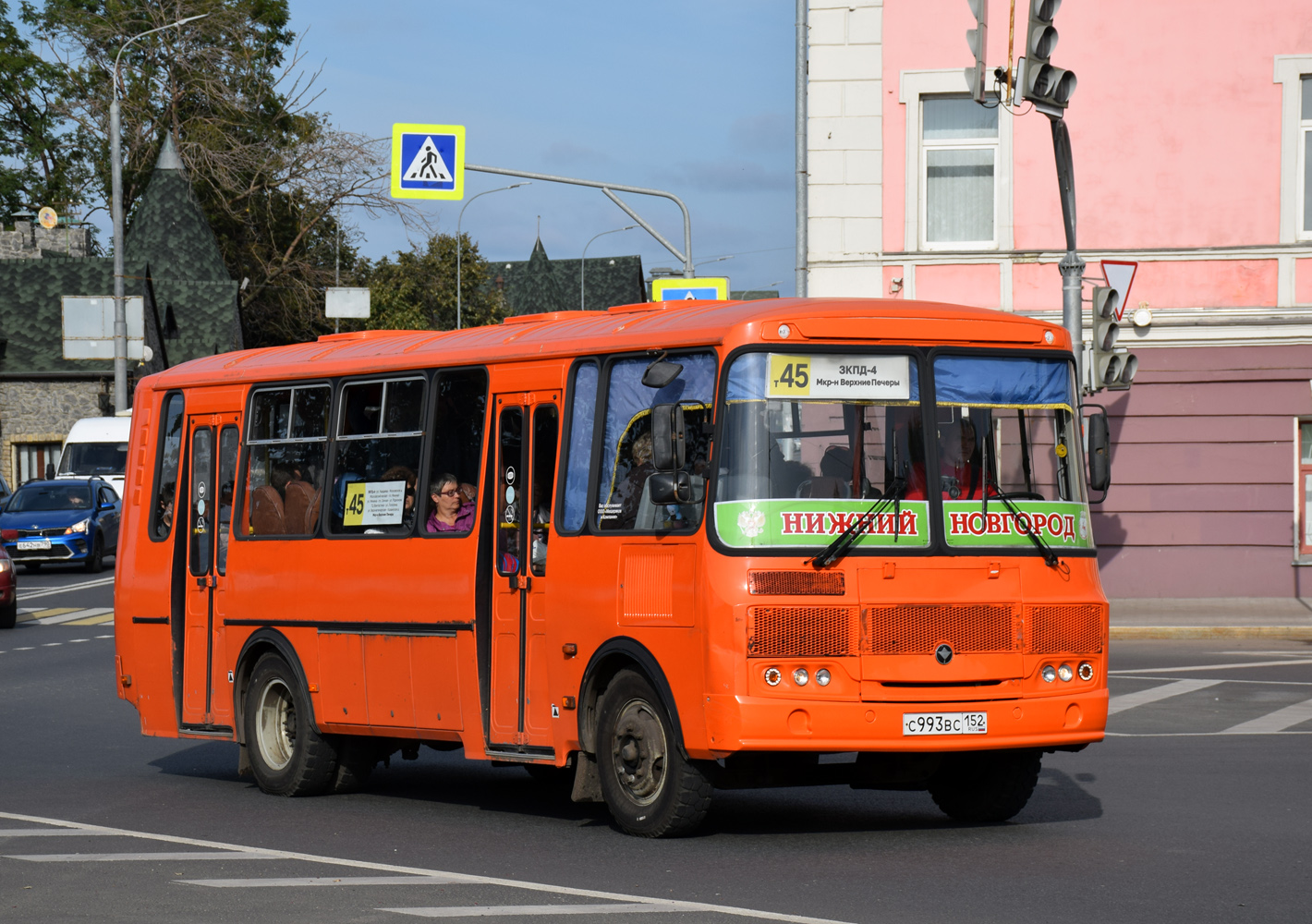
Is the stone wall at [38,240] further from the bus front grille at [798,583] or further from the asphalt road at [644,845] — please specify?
the bus front grille at [798,583]

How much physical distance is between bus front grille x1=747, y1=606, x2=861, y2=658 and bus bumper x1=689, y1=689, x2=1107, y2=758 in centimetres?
22

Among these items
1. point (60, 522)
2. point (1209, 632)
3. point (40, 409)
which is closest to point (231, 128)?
point (40, 409)

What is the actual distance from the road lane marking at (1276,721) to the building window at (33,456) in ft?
172

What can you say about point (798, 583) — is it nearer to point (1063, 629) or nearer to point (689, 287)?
point (1063, 629)

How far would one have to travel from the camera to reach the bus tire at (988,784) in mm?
10664

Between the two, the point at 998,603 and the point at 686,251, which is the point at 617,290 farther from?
the point at 998,603

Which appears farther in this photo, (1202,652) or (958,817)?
(1202,652)

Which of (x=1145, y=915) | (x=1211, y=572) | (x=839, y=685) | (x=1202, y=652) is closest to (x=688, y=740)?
(x=839, y=685)

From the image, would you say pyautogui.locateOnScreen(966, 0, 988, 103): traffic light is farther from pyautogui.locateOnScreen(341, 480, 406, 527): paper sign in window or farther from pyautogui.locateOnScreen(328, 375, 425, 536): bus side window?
pyautogui.locateOnScreen(341, 480, 406, 527): paper sign in window

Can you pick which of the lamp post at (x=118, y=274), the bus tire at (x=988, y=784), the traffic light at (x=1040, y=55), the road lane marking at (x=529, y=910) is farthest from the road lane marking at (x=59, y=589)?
the road lane marking at (x=529, y=910)

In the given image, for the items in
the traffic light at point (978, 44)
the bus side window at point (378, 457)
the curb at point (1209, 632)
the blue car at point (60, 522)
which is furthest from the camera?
the blue car at point (60, 522)

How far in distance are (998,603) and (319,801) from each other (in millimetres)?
4498

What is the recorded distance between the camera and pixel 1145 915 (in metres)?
7.92

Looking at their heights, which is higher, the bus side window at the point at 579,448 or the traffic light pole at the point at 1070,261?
the traffic light pole at the point at 1070,261
